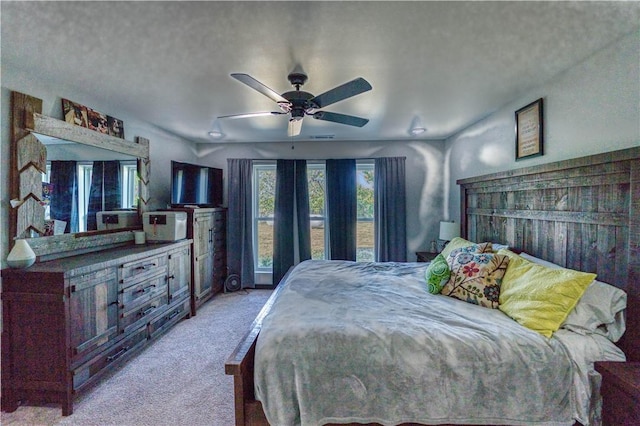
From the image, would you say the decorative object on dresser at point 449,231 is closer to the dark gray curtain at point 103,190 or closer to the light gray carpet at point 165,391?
the light gray carpet at point 165,391

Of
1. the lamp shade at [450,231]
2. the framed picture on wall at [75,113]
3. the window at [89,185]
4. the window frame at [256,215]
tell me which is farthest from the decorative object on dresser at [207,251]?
the lamp shade at [450,231]

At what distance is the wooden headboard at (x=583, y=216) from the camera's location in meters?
1.56

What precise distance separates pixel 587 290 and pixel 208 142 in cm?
492

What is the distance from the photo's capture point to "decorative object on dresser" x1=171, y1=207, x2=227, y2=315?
3.71 metres

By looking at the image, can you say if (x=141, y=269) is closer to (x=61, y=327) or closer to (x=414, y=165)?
(x=61, y=327)

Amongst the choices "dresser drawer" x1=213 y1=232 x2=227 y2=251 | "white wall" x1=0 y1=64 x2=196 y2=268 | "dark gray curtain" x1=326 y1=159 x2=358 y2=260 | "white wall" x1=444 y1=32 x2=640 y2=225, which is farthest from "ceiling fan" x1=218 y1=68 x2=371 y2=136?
"dresser drawer" x1=213 y1=232 x2=227 y2=251

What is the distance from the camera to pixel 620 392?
131cm

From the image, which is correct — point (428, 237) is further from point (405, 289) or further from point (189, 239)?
point (189, 239)

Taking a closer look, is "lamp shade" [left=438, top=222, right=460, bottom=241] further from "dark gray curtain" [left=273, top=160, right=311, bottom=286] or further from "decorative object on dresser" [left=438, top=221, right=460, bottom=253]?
"dark gray curtain" [left=273, top=160, right=311, bottom=286]

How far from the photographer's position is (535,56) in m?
1.90

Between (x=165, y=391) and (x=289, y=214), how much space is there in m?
2.93

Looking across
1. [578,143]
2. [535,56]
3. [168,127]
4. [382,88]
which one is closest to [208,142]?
[168,127]

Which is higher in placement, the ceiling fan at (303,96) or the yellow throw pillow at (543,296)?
the ceiling fan at (303,96)

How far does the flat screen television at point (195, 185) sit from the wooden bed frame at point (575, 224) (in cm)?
255
